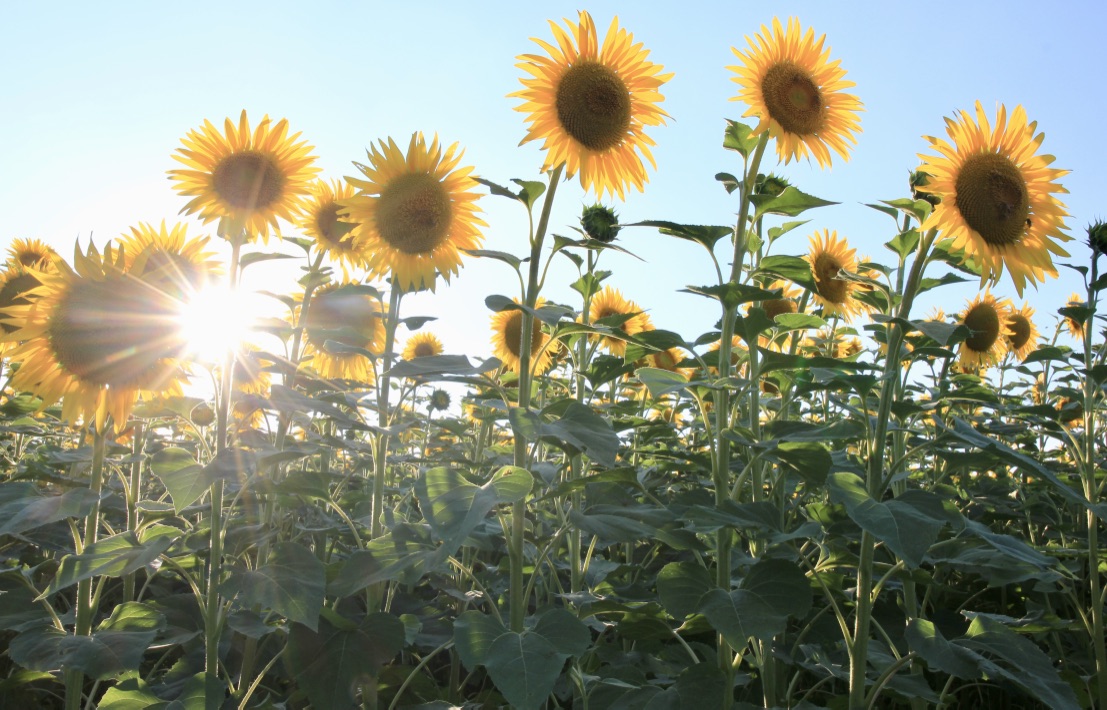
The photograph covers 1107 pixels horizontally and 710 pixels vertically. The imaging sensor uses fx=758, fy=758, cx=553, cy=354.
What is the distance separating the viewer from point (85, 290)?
2242 mm

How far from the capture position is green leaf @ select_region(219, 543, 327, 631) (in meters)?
1.86

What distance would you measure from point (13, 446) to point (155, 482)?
1.29 meters

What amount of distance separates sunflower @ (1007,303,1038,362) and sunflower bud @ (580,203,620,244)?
13.5 ft

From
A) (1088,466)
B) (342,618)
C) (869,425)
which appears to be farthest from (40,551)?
(1088,466)

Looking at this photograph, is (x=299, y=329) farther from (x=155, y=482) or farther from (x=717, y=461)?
(x=155, y=482)

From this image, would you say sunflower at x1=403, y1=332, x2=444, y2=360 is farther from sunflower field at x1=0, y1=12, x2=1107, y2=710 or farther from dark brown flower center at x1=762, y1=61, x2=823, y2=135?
dark brown flower center at x1=762, y1=61, x2=823, y2=135

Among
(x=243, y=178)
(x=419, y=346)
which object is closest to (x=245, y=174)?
(x=243, y=178)

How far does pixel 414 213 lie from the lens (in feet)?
9.57

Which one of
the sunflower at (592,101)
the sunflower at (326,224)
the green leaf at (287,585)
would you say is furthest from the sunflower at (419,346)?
the green leaf at (287,585)

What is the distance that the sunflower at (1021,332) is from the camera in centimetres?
608

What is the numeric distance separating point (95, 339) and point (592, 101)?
179 centimetres

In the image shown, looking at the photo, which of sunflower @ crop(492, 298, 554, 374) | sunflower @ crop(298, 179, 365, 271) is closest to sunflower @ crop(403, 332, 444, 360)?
sunflower @ crop(492, 298, 554, 374)

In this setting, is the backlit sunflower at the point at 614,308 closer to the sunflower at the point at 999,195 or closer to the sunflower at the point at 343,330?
the sunflower at the point at 343,330

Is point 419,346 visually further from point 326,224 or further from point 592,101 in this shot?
point 592,101
